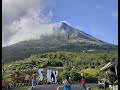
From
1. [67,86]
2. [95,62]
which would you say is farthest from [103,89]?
[95,62]

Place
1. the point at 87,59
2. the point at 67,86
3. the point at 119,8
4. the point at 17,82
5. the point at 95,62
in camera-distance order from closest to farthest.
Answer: the point at 119,8
the point at 67,86
the point at 17,82
the point at 95,62
the point at 87,59

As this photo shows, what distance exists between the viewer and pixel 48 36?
9025 cm

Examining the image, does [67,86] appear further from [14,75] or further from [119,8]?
[14,75]

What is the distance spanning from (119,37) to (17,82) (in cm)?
2075

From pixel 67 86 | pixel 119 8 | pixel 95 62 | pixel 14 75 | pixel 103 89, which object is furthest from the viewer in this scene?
pixel 95 62

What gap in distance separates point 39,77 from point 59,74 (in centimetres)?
214

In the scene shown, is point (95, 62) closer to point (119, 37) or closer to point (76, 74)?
point (76, 74)

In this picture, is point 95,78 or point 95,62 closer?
point 95,78

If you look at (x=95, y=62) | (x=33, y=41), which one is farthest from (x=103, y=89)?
(x=33, y=41)

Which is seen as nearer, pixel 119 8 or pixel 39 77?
pixel 119 8

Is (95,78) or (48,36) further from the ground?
(48,36)

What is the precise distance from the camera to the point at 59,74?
35.1 meters

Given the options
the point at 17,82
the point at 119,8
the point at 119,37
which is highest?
the point at 119,8

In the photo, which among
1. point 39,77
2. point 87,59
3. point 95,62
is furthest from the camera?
point 87,59
